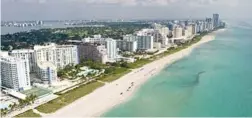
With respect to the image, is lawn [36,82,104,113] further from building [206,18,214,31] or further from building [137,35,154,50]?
building [206,18,214,31]

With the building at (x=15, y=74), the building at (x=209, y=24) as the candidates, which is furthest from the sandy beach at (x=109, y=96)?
the building at (x=209, y=24)

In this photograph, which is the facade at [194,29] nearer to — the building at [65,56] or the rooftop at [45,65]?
the building at [65,56]

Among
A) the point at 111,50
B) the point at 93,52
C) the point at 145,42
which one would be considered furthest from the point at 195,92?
the point at 145,42

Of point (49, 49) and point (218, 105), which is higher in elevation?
point (49, 49)

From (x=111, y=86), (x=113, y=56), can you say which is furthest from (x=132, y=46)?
(x=111, y=86)

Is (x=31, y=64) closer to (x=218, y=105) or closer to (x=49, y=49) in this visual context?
(x=49, y=49)
